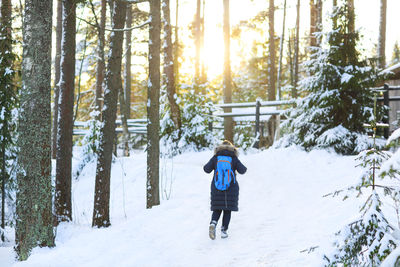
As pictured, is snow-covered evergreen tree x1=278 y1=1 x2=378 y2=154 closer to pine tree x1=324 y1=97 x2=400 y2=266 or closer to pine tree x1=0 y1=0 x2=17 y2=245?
pine tree x1=324 y1=97 x2=400 y2=266

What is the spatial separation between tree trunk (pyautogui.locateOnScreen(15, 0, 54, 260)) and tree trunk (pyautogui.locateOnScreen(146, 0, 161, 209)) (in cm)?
302

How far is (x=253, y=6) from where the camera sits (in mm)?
25453

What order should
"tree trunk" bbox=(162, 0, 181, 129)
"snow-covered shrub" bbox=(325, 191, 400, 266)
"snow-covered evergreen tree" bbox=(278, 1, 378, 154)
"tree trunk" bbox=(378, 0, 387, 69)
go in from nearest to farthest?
"snow-covered shrub" bbox=(325, 191, 400, 266)
"snow-covered evergreen tree" bbox=(278, 1, 378, 154)
"tree trunk" bbox=(162, 0, 181, 129)
"tree trunk" bbox=(378, 0, 387, 69)

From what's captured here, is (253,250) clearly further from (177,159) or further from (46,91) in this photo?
(177,159)

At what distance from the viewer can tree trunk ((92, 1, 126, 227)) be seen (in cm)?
810

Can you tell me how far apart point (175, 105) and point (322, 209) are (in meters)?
8.17

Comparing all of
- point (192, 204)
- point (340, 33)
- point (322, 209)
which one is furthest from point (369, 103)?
point (192, 204)

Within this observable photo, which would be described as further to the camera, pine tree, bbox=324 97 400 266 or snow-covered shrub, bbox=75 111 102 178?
snow-covered shrub, bbox=75 111 102 178

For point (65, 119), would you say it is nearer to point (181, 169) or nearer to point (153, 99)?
point (153, 99)

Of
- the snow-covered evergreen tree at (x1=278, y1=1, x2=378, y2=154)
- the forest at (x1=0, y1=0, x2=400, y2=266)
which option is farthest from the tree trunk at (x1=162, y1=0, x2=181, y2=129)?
the snow-covered evergreen tree at (x1=278, y1=1, x2=378, y2=154)

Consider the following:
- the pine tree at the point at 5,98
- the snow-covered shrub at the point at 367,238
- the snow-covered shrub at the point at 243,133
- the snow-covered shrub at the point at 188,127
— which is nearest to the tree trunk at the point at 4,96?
the pine tree at the point at 5,98

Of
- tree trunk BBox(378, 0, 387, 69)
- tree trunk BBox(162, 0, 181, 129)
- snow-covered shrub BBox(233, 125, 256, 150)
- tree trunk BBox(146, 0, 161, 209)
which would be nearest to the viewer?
tree trunk BBox(146, 0, 161, 209)

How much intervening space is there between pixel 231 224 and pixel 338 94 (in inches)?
228

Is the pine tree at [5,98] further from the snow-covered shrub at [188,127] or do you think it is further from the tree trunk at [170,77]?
the snow-covered shrub at [188,127]
